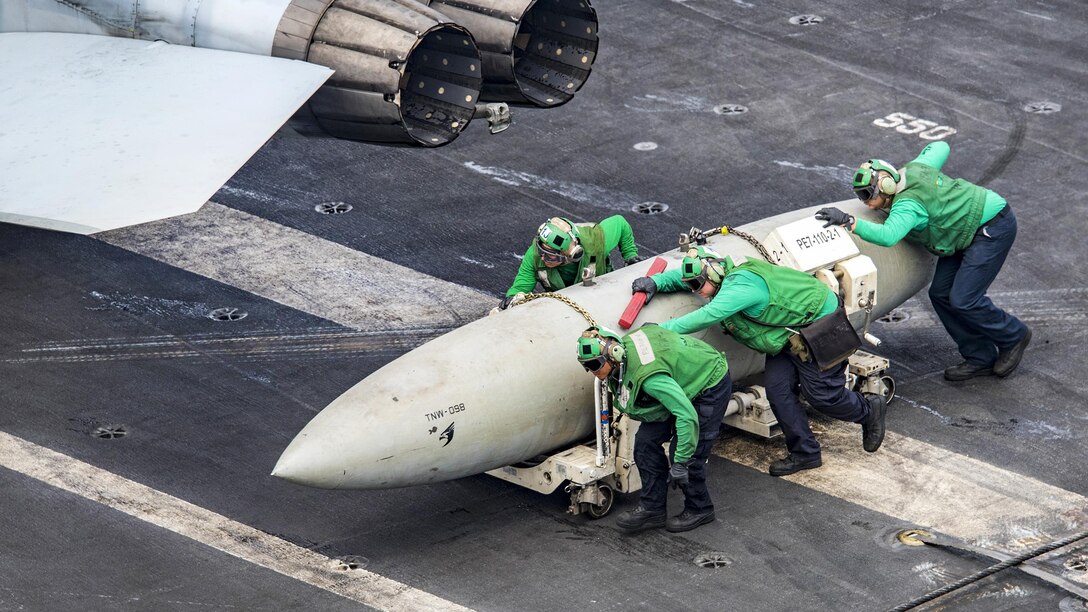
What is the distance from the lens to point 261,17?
11.0 m

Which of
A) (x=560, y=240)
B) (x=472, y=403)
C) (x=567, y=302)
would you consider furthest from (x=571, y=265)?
(x=472, y=403)

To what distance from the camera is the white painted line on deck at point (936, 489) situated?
34.0 feet

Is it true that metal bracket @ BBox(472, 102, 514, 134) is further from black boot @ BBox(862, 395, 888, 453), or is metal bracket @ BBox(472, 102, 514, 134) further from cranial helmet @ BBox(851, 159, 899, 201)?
black boot @ BBox(862, 395, 888, 453)

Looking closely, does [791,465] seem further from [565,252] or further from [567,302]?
[565,252]

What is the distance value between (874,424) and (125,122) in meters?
5.40

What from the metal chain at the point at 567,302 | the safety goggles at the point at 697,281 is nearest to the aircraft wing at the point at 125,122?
the metal chain at the point at 567,302

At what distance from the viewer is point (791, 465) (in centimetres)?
1105

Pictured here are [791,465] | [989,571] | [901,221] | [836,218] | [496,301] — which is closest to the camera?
[989,571]

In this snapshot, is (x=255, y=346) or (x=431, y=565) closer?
(x=431, y=565)

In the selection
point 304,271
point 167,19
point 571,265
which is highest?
point 167,19

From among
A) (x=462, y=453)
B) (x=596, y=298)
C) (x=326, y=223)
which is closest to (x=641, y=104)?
(x=326, y=223)

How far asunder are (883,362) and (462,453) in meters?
3.50

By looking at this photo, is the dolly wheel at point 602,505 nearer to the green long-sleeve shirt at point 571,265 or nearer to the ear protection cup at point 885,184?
the green long-sleeve shirt at point 571,265

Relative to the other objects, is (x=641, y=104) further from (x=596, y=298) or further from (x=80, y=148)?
(x=80, y=148)
